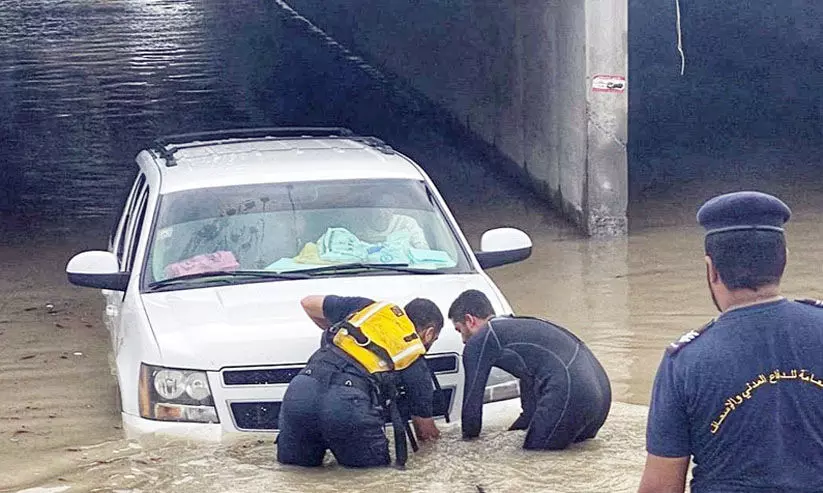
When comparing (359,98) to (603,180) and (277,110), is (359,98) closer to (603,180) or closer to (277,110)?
(277,110)

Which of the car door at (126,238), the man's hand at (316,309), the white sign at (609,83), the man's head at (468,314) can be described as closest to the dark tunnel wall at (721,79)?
the white sign at (609,83)

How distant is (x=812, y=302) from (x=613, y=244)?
9200mm

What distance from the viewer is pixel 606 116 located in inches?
500

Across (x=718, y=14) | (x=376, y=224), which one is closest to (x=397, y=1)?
(x=718, y=14)

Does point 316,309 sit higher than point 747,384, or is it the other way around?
point 747,384

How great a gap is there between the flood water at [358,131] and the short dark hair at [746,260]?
266 cm

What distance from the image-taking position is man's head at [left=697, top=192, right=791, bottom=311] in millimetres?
3019

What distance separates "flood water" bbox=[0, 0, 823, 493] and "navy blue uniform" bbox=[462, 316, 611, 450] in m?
0.11

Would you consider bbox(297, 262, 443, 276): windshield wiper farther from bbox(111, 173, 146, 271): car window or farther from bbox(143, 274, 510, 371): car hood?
bbox(111, 173, 146, 271): car window

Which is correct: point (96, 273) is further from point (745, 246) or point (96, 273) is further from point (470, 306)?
point (745, 246)

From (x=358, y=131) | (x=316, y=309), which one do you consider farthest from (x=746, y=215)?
(x=358, y=131)

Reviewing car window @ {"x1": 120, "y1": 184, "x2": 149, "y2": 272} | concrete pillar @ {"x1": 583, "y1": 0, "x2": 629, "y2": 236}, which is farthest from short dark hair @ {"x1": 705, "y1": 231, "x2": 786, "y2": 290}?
concrete pillar @ {"x1": 583, "y1": 0, "x2": 629, "y2": 236}

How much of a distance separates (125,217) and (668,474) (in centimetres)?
553

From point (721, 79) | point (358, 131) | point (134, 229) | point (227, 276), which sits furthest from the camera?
point (721, 79)
